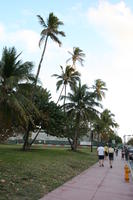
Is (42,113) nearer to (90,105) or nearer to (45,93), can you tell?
(45,93)

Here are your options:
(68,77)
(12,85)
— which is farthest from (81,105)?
(12,85)

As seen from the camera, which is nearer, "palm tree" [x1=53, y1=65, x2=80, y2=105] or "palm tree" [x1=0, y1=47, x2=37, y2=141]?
"palm tree" [x1=0, y1=47, x2=37, y2=141]

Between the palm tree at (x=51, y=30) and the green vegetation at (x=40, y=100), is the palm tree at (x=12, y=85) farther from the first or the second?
the palm tree at (x=51, y=30)

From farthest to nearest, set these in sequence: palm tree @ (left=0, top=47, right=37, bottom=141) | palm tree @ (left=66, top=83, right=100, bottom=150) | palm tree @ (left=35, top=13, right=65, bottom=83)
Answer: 1. palm tree @ (left=66, top=83, right=100, bottom=150)
2. palm tree @ (left=35, top=13, right=65, bottom=83)
3. palm tree @ (left=0, top=47, right=37, bottom=141)

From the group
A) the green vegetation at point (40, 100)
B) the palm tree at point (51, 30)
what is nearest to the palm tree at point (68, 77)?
the green vegetation at point (40, 100)

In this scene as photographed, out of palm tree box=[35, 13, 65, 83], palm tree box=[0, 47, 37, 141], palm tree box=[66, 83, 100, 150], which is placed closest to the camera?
palm tree box=[0, 47, 37, 141]

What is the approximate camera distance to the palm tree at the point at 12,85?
65.3ft

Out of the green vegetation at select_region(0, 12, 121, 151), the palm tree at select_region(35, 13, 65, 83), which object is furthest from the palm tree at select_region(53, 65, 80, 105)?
the palm tree at select_region(35, 13, 65, 83)

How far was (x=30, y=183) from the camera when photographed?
10156mm

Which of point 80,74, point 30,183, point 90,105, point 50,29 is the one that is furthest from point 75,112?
point 30,183

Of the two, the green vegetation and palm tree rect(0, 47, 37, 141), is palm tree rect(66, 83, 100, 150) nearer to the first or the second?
the green vegetation

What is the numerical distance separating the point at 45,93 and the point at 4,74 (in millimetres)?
14399

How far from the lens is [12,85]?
20031 millimetres

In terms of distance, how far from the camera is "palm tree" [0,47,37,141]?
1989 centimetres
